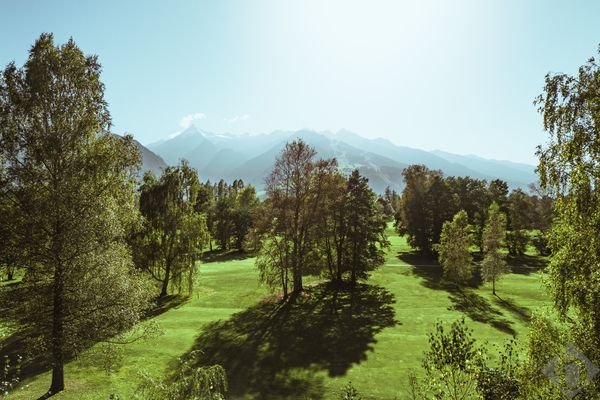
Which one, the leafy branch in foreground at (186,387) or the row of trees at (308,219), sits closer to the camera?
the leafy branch in foreground at (186,387)

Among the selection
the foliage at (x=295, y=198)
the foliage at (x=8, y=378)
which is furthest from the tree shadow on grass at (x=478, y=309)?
the foliage at (x=8, y=378)

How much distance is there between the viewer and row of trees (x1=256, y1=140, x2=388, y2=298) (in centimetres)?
4591

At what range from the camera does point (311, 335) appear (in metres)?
35.2

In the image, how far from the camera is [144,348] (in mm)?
31375

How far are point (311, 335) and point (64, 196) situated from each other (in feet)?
80.6

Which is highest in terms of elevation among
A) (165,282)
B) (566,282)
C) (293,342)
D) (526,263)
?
(566,282)

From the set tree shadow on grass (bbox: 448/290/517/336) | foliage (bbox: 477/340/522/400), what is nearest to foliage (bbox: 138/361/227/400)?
foliage (bbox: 477/340/522/400)

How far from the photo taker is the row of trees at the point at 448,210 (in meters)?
80.8

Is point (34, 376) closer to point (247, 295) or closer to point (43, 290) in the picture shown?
point (43, 290)

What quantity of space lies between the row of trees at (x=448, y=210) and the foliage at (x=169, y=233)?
160 feet

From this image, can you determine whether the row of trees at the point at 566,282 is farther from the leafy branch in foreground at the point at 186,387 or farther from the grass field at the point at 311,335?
the leafy branch in foreground at the point at 186,387

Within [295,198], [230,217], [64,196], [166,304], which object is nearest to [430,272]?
[295,198]

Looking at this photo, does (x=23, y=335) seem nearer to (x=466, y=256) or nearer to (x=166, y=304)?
(x=166, y=304)

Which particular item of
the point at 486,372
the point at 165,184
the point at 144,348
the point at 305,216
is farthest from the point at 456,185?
the point at 486,372
